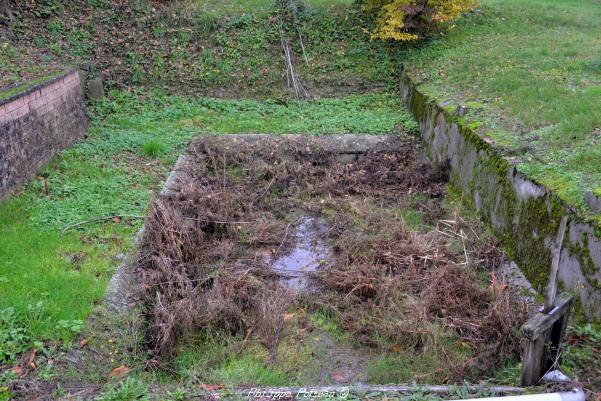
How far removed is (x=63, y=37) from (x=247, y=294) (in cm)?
967

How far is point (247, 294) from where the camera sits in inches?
217

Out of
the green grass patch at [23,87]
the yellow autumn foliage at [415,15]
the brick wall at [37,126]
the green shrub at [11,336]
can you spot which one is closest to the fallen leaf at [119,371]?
the green shrub at [11,336]

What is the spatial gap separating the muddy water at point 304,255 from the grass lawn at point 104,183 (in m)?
1.81

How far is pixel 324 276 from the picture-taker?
6.07 metres

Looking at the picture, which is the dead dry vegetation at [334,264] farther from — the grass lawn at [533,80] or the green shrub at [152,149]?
the grass lawn at [533,80]

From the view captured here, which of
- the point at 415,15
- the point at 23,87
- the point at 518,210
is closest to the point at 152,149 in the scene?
the point at 23,87

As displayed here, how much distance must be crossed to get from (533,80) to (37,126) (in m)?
7.77

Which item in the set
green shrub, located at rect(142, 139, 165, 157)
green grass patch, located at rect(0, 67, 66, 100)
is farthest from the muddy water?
green grass patch, located at rect(0, 67, 66, 100)

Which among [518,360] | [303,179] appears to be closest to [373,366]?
[518,360]

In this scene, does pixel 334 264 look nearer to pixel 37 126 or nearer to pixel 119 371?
pixel 119 371

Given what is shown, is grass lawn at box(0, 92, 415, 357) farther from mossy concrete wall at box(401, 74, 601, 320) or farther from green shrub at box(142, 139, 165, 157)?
mossy concrete wall at box(401, 74, 601, 320)

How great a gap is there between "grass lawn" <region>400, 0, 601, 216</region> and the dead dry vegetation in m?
1.16

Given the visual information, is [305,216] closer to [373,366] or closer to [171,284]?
[171,284]

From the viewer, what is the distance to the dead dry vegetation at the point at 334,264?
16.1ft
